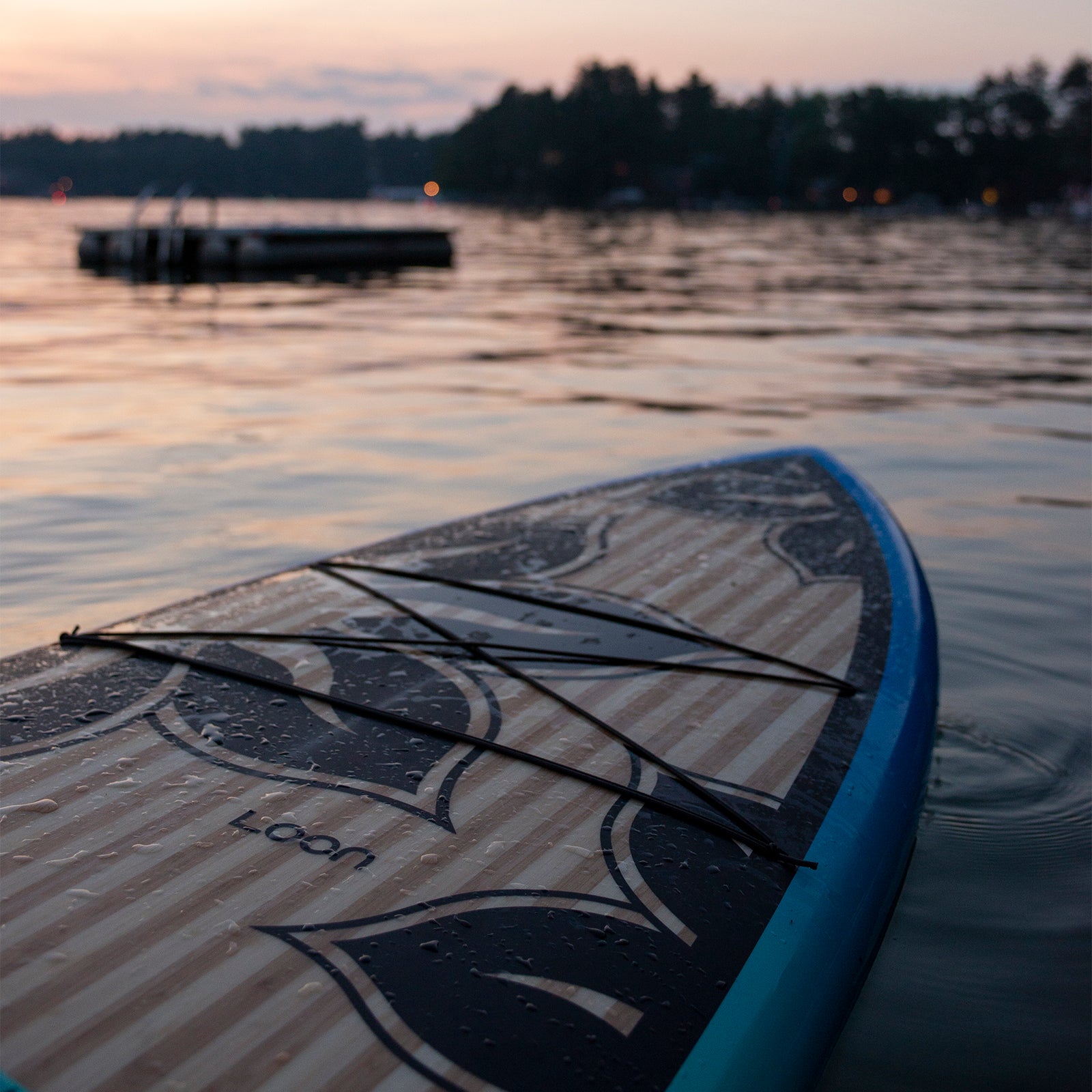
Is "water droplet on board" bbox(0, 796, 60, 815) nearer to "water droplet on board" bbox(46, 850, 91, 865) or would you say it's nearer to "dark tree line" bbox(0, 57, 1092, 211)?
"water droplet on board" bbox(46, 850, 91, 865)

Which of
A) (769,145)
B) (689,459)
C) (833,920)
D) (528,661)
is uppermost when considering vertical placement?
(769,145)

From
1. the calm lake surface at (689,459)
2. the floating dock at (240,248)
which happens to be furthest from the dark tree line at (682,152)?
the calm lake surface at (689,459)

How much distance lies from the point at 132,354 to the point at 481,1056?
10.3 metres

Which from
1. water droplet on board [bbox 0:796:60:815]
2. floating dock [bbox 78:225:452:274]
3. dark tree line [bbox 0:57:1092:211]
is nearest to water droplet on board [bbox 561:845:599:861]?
water droplet on board [bbox 0:796:60:815]

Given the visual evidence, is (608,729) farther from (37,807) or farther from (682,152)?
(682,152)

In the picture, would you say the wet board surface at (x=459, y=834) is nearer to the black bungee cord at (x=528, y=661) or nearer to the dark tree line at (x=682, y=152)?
the black bungee cord at (x=528, y=661)

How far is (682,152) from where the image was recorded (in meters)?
114

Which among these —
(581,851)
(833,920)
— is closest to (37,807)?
(581,851)

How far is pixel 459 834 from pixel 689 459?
5278 mm

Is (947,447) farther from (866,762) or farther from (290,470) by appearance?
(866,762)

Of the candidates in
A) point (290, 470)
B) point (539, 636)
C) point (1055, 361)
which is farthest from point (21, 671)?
point (1055, 361)

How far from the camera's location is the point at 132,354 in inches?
424

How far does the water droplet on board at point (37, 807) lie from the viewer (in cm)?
216

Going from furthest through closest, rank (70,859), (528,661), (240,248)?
(240,248)
(528,661)
(70,859)
